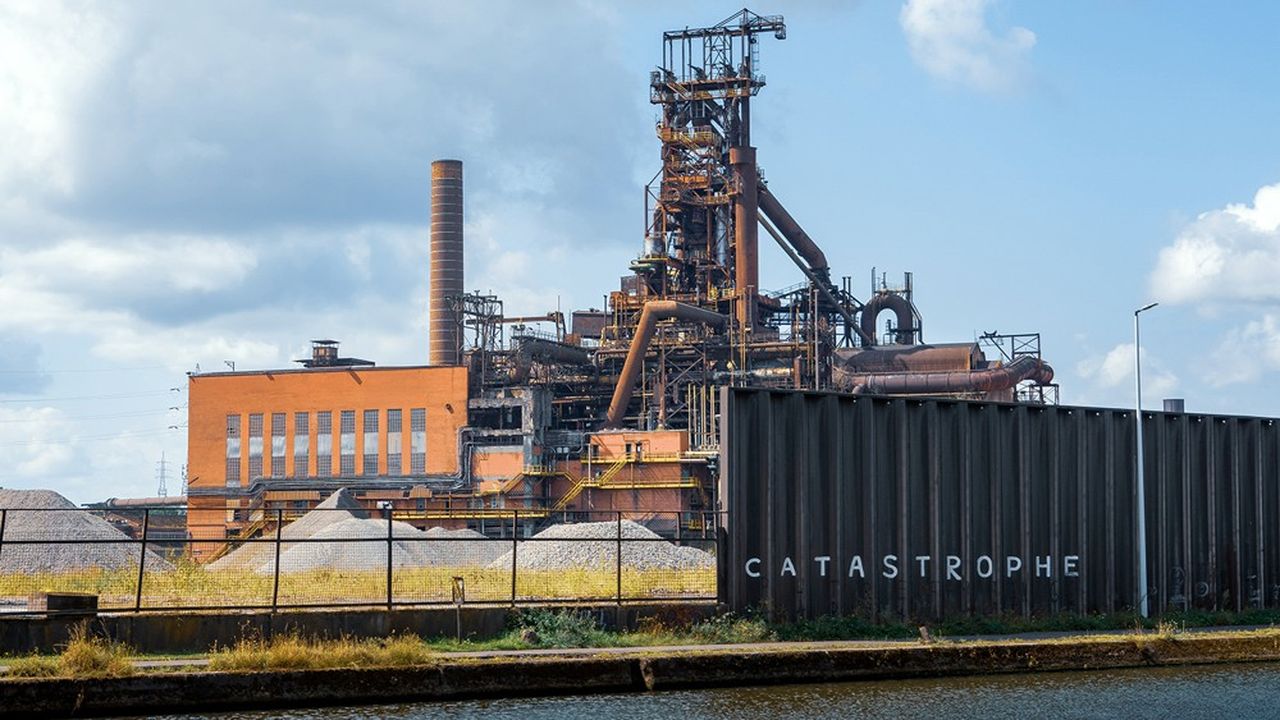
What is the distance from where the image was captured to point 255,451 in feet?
239

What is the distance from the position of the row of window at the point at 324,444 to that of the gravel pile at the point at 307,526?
37.6 feet

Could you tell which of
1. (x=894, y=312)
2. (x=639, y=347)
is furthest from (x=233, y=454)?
(x=894, y=312)

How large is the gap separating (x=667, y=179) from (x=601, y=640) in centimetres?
5509

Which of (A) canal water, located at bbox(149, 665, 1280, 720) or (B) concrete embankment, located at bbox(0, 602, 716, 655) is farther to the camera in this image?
(B) concrete embankment, located at bbox(0, 602, 716, 655)

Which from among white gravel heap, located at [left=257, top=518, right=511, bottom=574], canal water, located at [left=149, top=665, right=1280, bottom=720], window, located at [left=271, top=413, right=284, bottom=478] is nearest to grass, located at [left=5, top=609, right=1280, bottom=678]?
canal water, located at [left=149, top=665, right=1280, bottom=720]

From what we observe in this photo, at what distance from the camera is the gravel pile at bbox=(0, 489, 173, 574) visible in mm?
36656

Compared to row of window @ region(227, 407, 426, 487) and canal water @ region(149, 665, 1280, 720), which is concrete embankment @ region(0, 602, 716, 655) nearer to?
canal water @ region(149, 665, 1280, 720)

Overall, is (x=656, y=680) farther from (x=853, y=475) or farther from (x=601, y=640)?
(x=853, y=475)

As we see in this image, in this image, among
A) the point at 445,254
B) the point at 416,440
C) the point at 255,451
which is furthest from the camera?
the point at 445,254

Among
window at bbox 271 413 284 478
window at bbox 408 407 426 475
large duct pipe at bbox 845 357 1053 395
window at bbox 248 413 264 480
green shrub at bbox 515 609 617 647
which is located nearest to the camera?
green shrub at bbox 515 609 617 647

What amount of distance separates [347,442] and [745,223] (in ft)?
66.0

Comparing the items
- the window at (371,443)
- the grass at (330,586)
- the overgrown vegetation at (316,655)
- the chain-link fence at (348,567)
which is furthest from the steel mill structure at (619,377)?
the overgrown vegetation at (316,655)

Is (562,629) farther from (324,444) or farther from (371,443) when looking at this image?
(324,444)

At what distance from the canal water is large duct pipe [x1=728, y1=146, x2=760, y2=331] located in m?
52.8
